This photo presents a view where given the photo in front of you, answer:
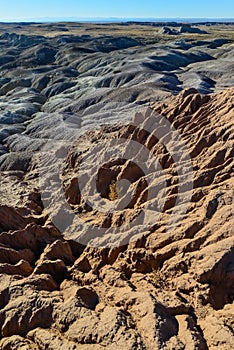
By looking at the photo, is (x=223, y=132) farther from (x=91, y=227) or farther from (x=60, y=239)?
(x=60, y=239)

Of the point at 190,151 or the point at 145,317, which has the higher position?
the point at 190,151

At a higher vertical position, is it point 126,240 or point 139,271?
point 126,240

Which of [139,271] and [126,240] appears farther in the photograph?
[126,240]

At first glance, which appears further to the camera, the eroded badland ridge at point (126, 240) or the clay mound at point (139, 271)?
the eroded badland ridge at point (126, 240)

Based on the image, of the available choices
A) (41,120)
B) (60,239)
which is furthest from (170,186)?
→ (41,120)

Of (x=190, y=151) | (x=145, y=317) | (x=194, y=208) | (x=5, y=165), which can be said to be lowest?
(x=5, y=165)

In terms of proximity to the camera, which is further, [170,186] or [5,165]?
[5,165]

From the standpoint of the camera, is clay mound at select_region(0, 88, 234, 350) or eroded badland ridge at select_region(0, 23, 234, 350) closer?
clay mound at select_region(0, 88, 234, 350)

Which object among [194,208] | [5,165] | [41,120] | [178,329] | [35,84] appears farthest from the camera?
[35,84]
